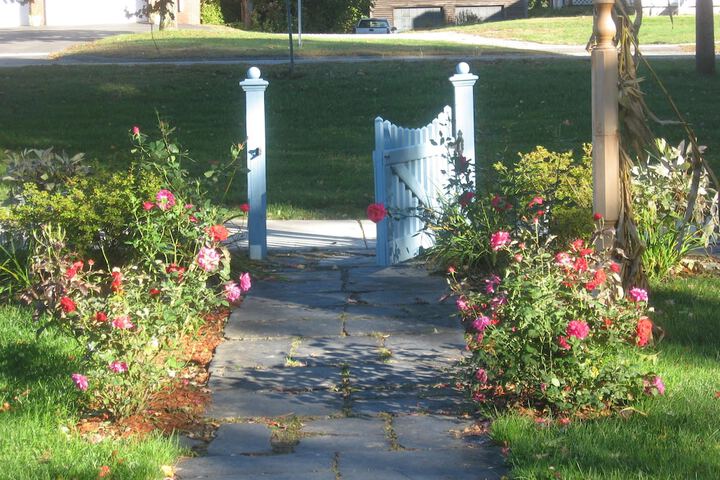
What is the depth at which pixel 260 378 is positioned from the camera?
4965 mm

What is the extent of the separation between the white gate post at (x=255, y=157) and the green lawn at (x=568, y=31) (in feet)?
76.9

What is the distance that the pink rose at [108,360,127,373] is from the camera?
4.22 metres

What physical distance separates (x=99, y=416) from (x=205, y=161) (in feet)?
30.1

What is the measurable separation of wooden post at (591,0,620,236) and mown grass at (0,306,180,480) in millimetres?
2624

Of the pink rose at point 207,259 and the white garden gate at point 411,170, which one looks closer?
the pink rose at point 207,259

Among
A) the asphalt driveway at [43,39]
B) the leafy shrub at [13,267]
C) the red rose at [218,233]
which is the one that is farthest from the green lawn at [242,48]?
the red rose at [218,233]

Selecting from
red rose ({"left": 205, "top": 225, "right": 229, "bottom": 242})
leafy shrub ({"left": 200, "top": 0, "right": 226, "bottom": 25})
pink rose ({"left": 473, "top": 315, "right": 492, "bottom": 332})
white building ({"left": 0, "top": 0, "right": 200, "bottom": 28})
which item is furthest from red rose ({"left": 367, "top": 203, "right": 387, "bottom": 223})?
leafy shrub ({"left": 200, "top": 0, "right": 226, "bottom": 25})

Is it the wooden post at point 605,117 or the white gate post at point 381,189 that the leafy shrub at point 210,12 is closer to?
the white gate post at point 381,189

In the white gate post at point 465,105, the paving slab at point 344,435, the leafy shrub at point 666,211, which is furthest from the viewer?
the white gate post at point 465,105

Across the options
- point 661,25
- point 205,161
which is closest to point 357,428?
point 205,161

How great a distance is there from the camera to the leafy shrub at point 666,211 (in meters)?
7.07

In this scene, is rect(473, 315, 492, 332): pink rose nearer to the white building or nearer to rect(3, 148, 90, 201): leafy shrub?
→ rect(3, 148, 90, 201): leafy shrub

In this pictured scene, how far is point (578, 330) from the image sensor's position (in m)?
4.16

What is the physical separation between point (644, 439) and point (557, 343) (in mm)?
522
